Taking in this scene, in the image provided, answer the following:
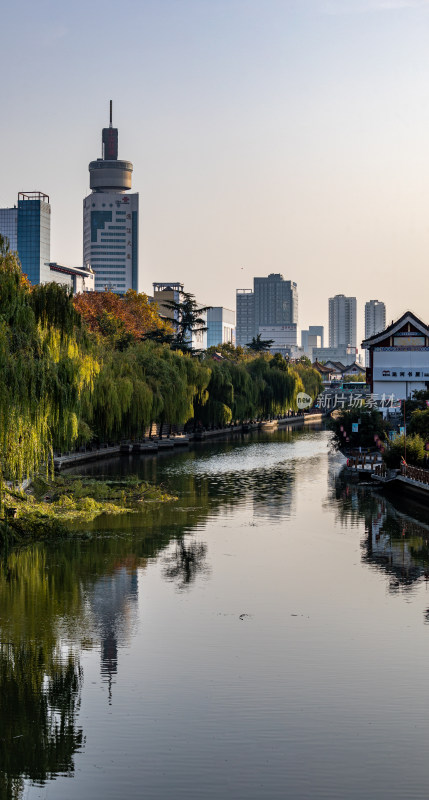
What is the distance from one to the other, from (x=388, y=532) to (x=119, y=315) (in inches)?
2493

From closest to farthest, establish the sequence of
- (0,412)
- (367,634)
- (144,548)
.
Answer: (367,634) → (0,412) → (144,548)

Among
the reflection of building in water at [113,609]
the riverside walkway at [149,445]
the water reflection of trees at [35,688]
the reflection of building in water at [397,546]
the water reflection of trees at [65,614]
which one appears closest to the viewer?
the water reflection of trees at [35,688]

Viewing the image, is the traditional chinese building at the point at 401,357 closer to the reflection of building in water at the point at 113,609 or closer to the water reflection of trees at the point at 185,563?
the water reflection of trees at the point at 185,563

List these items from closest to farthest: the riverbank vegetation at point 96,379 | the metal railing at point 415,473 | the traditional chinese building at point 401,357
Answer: the riverbank vegetation at point 96,379 → the metal railing at point 415,473 → the traditional chinese building at point 401,357

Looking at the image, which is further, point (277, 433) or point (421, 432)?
point (277, 433)

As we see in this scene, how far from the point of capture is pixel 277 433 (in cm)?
9512

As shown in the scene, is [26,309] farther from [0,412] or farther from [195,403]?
[195,403]

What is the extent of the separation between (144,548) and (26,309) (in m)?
7.80

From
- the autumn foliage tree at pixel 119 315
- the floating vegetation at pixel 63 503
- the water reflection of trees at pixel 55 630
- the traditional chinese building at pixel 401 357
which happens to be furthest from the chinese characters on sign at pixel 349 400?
the water reflection of trees at pixel 55 630

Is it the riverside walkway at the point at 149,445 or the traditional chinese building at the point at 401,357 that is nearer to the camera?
the riverside walkway at the point at 149,445

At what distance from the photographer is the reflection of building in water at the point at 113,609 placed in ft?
58.7

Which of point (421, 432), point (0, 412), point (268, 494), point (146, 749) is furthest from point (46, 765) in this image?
point (421, 432)

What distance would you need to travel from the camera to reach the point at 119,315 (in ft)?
307

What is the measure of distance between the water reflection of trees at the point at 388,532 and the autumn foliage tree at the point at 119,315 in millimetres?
38402
